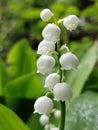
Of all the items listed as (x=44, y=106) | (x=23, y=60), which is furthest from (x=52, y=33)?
(x=23, y=60)

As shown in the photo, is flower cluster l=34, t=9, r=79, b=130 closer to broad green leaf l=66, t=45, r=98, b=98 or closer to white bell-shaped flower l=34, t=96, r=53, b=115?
white bell-shaped flower l=34, t=96, r=53, b=115

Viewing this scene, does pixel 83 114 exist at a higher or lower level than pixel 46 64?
lower

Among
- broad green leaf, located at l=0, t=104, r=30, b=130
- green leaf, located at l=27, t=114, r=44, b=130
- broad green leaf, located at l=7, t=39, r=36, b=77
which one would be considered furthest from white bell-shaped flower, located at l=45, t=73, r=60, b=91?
broad green leaf, located at l=7, t=39, r=36, b=77

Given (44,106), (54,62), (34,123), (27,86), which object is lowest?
(34,123)

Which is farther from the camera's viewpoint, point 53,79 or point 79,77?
point 79,77

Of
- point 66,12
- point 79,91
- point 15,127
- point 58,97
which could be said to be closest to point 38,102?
point 58,97

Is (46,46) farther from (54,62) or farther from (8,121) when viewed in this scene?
(8,121)

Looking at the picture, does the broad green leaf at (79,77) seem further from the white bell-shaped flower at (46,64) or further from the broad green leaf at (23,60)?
the white bell-shaped flower at (46,64)

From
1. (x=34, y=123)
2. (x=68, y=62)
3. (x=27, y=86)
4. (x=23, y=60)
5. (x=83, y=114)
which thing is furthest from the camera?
(x=23, y=60)
